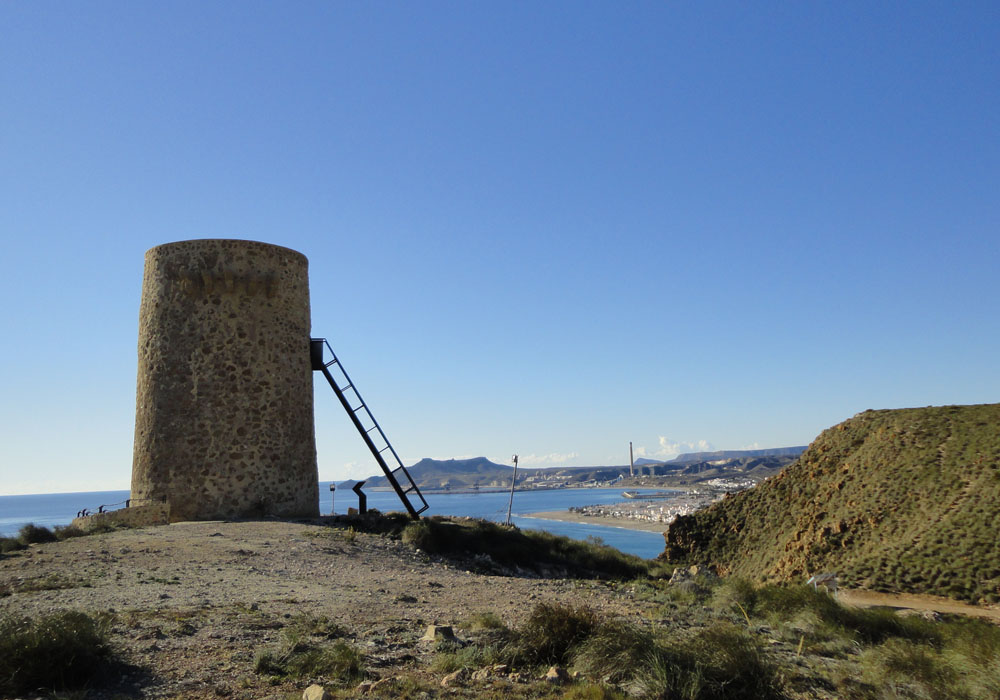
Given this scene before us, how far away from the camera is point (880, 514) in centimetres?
1211

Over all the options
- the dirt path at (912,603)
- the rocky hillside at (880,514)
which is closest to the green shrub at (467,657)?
the dirt path at (912,603)

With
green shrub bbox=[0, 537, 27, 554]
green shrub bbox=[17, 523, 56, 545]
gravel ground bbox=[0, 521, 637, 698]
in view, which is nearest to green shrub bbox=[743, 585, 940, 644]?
gravel ground bbox=[0, 521, 637, 698]

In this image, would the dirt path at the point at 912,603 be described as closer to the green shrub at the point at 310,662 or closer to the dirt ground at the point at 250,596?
the dirt ground at the point at 250,596

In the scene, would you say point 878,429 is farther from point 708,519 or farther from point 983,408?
point 708,519

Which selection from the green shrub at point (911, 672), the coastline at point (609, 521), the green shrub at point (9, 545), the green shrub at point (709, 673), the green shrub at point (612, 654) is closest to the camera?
the green shrub at point (709, 673)

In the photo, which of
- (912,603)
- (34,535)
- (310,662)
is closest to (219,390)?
(34,535)

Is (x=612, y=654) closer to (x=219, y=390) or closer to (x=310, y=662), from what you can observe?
(x=310, y=662)

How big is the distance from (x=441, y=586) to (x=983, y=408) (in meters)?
12.1

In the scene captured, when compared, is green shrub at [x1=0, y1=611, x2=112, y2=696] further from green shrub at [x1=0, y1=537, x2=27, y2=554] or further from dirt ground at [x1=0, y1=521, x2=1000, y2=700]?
green shrub at [x1=0, y1=537, x2=27, y2=554]

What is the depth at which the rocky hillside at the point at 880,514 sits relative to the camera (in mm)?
10195

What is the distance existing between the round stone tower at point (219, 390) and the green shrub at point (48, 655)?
1055 centimetres

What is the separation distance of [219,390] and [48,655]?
37.5ft

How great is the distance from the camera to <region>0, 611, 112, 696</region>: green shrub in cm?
443

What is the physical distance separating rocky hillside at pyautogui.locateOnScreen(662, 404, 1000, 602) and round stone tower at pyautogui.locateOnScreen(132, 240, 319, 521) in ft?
34.3
